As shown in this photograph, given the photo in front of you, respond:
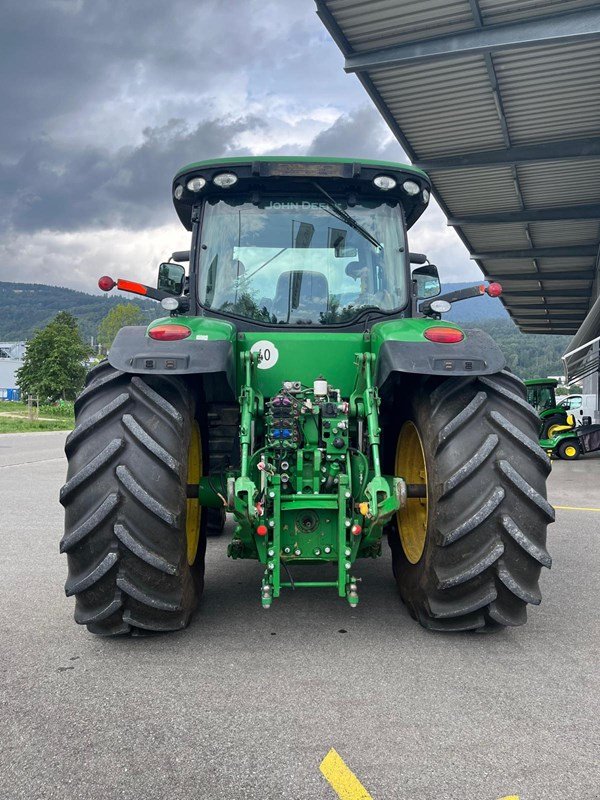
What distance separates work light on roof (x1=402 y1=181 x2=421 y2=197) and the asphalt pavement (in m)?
2.62

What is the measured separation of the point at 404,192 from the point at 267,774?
347 cm

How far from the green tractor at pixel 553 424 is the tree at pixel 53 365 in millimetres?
52764

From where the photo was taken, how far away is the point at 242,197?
14.9 feet

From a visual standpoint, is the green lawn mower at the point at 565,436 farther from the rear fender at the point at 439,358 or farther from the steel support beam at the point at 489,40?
the rear fender at the point at 439,358

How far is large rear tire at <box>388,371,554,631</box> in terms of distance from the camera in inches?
139

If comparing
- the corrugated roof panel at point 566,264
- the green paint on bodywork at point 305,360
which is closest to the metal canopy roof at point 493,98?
the corrugated roof panel at point 566,264

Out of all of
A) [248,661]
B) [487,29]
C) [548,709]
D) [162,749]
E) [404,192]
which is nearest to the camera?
[162,749]

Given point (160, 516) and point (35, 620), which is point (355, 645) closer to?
point (160, 516)

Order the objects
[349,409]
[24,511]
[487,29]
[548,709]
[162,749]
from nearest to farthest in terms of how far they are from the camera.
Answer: [162,749] → [548,709] → [349,409] → [24,511] → [487,29]

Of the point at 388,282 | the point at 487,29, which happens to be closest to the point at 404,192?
the point at 388,282

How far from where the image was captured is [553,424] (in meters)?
20.2

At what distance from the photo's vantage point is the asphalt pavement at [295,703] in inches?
93.2

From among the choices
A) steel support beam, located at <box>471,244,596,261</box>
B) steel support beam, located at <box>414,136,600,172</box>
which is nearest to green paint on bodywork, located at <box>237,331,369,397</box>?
steel support beam, located at <box>414,136,600,172</box>

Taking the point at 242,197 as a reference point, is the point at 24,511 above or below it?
below
